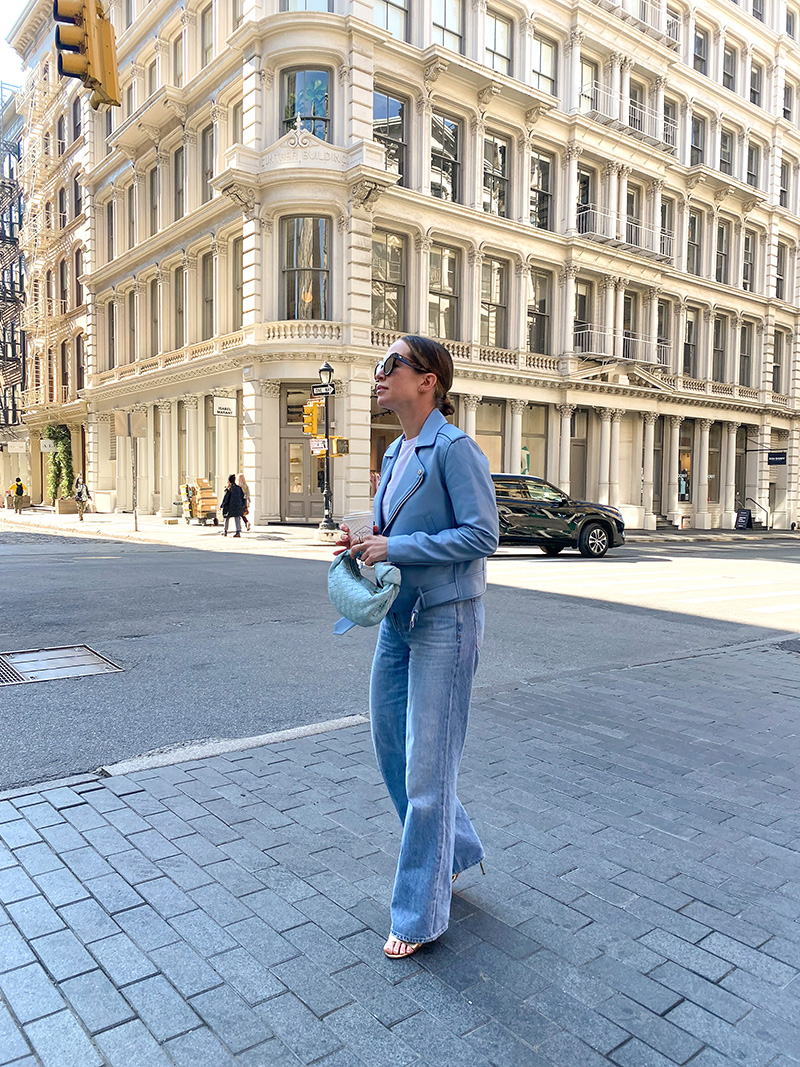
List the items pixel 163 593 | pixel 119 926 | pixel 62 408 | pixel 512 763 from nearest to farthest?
pixel 119 926, pixel 512 763, pixel 163 593, pixel 62 408

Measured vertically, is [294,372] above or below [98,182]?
below

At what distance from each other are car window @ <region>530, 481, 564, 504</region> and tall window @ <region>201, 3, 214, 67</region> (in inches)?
799

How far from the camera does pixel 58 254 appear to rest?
42.3m

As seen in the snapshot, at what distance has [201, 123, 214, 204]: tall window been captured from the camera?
27.9 m

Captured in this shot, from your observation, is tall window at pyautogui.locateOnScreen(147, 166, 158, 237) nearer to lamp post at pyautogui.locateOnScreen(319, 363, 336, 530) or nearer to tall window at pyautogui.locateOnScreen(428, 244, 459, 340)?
tall window at pyautogui.locateOnScreen(428, 244, 459, 340)

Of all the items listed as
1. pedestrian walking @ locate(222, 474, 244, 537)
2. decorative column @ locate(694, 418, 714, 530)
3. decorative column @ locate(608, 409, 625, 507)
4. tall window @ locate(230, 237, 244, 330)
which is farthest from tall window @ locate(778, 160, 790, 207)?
pedestrian walking @ locate(222, 474, 244, 537)

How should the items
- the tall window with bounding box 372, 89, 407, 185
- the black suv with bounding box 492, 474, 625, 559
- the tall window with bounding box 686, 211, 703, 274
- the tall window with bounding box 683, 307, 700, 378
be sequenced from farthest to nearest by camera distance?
the tall window with bounding box 683, 307, 700, 378
the tall window with bounding box 686, 211, 703, 274
the tall window with bounding box 372, 89, 407, 185
the black suv with bounding box 492, 474, 625, 559

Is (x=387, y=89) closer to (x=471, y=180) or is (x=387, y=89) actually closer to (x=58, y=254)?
(x=471, y=180)

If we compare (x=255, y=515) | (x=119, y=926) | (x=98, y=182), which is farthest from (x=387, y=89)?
(x=119, y=926)

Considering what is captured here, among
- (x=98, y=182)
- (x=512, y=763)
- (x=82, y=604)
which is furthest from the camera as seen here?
(x=98, y=182)

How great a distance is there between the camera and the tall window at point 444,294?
1053 inches

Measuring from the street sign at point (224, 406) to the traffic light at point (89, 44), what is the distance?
1657 centimetres

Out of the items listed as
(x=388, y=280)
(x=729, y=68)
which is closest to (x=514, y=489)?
(x=388, y=280)

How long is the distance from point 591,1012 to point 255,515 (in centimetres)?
2264
